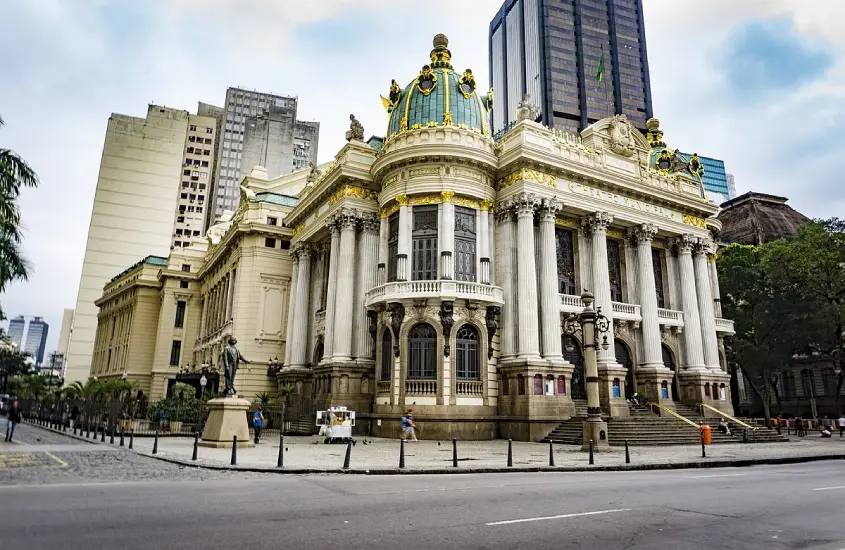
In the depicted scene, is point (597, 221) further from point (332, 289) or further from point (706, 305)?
point (332, 289)

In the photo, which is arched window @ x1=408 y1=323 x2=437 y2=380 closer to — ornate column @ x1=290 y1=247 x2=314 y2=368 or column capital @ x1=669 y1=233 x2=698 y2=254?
ornate column @ x1=290 y1=247 x2=314 y2=368

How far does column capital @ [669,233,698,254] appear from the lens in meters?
39.7

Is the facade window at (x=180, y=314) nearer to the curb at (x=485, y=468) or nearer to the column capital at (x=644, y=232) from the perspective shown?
the curb at (x=485, y=468)

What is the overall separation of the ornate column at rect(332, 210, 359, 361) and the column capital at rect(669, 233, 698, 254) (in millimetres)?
22011

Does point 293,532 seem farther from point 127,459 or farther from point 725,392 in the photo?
point 725,392

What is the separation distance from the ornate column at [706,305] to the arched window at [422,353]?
1995cm

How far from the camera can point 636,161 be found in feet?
126

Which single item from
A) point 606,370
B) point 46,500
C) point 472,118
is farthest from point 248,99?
point 46,500

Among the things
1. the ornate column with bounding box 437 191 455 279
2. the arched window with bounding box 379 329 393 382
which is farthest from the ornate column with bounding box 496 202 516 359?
the arched window with bounding box 379 329 393 382

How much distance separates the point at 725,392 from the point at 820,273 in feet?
36.8

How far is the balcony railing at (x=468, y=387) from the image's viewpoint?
30.5 meters

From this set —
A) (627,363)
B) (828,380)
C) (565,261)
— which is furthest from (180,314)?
(828,380)

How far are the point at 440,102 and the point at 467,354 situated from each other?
14959 millimetres

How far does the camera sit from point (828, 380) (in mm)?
56875
